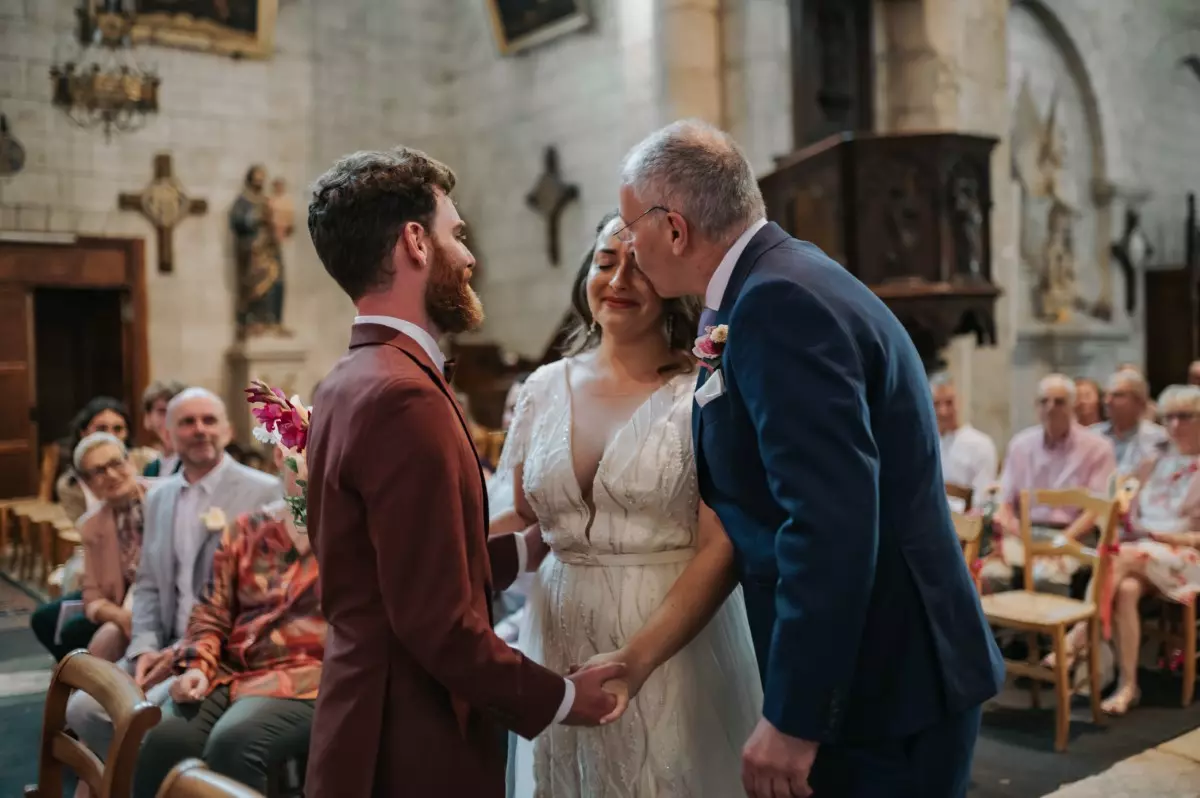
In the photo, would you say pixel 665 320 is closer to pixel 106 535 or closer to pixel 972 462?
pixel 106 535

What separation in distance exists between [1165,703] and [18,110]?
971 cm

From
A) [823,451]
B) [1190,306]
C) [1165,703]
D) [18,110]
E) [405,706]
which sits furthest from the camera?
[1190,306]

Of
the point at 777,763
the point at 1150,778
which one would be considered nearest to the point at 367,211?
the point at 777,763

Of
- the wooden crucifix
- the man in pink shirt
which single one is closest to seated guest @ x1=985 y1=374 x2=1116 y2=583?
the man in pink shirt

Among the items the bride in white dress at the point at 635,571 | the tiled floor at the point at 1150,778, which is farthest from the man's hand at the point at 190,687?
the tiled floor at the point at 1150,778

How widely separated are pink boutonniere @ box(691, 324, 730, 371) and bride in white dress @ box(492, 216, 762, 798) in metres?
0.37

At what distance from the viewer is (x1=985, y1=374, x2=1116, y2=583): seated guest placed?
17.5 ft

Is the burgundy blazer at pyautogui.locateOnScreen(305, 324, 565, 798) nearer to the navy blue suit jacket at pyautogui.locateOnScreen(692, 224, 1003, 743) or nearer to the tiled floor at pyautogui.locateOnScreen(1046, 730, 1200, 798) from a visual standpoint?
the navy blue suit jacket at pyautogui.locateOnScreen(692, 224, 1003, 743)

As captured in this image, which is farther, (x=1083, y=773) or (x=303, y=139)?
(x=303, y=139)

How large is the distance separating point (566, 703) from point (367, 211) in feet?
2.70

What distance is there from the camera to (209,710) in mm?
3023

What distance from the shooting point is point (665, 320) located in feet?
7.81

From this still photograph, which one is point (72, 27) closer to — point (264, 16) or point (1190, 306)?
point (264, 16)

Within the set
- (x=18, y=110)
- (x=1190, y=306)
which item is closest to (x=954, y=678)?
(x=18, y=110)
